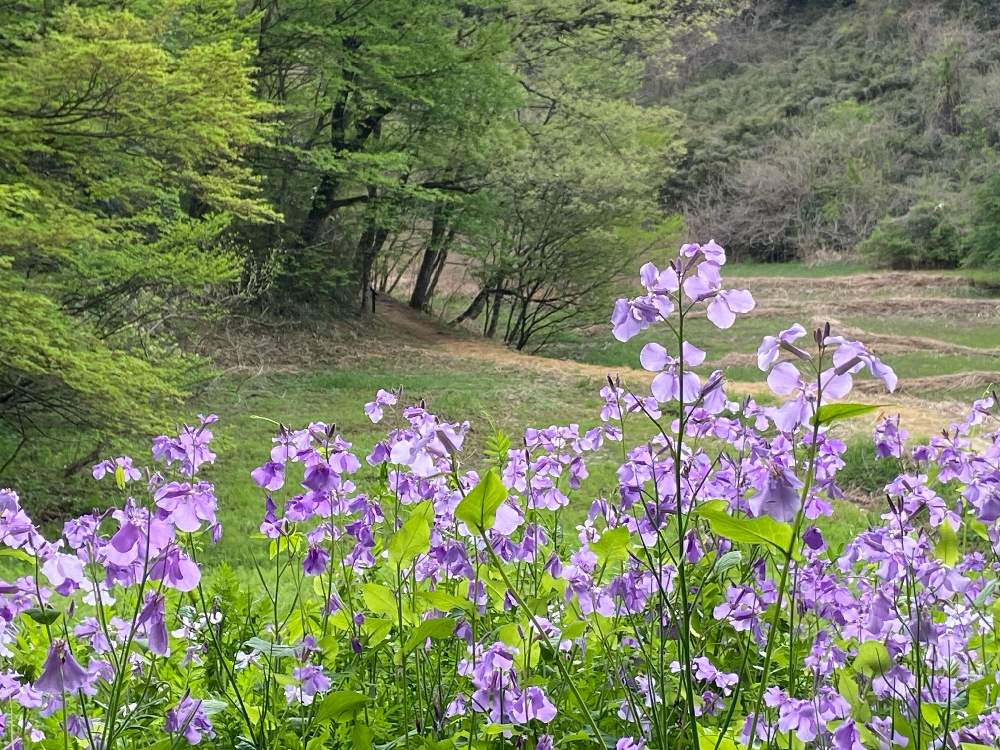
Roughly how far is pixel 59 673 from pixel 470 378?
11008mm

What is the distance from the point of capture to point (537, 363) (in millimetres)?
13633

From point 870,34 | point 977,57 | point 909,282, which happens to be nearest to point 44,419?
point 909,282

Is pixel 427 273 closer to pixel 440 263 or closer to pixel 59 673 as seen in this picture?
pixel 440 263

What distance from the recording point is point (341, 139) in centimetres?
1416

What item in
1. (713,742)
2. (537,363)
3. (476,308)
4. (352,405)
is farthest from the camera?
(476,308)

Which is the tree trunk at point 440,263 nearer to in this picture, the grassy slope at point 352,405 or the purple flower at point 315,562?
the grassy slope at point 352,405

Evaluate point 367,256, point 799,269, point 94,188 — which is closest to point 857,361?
point 94,188

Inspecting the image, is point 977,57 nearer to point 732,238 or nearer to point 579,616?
point 732,238

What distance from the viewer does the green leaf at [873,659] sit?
112 cm

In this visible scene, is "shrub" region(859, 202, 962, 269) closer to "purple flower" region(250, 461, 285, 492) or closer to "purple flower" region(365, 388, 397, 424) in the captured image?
"purple flower" region(365, 388, 397, 424)

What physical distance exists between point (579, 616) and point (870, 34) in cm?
4410

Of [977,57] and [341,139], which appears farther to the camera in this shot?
[977,57]

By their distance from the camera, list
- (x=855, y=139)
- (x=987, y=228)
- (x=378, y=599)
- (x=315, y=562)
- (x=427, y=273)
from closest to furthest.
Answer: (x=378, y=599)
(x=315, y=562)
(x=427, y=273)
(x=987, y=228)
(x=855, y=139)

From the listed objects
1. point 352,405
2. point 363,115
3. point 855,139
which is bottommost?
point 352,405
